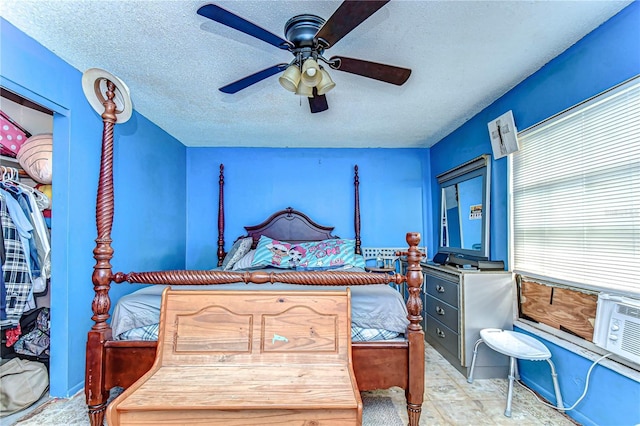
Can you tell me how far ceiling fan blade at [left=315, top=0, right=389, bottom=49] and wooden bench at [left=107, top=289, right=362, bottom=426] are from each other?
4.55 feet

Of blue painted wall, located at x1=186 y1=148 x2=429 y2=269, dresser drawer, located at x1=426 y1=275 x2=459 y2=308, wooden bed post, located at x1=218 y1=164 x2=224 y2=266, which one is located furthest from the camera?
blue painted wall, located at x1=186 y1=148 x2=429 y2=269

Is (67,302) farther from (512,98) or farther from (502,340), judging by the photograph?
(512,98)

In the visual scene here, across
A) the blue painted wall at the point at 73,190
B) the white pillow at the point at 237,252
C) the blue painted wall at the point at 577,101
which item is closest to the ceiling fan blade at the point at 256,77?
the blue painted wall at the point at 73,190

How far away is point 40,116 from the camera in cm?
283

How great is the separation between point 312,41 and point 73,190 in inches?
76.9

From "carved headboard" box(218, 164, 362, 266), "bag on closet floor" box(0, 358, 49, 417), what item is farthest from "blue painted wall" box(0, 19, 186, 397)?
"carved headboard" box(218, 164, 362, 266)

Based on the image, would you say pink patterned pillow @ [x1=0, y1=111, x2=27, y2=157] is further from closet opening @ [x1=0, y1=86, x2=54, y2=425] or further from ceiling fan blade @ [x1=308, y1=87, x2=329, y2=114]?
ceiling fan blade @ [x1=308, y1=87, x2=329, y2=114]

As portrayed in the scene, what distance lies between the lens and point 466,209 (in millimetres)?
3402

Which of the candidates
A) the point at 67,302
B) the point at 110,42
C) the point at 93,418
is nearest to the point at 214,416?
the point at 93,418

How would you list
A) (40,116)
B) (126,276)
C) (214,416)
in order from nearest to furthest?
(214,416), (126,276), (40,116)

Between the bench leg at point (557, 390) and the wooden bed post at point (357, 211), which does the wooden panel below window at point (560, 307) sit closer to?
the bench leg at point (557, 390)

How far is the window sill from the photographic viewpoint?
1.64m

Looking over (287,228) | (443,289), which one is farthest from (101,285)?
(443,289)

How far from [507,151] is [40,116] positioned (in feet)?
13.3
